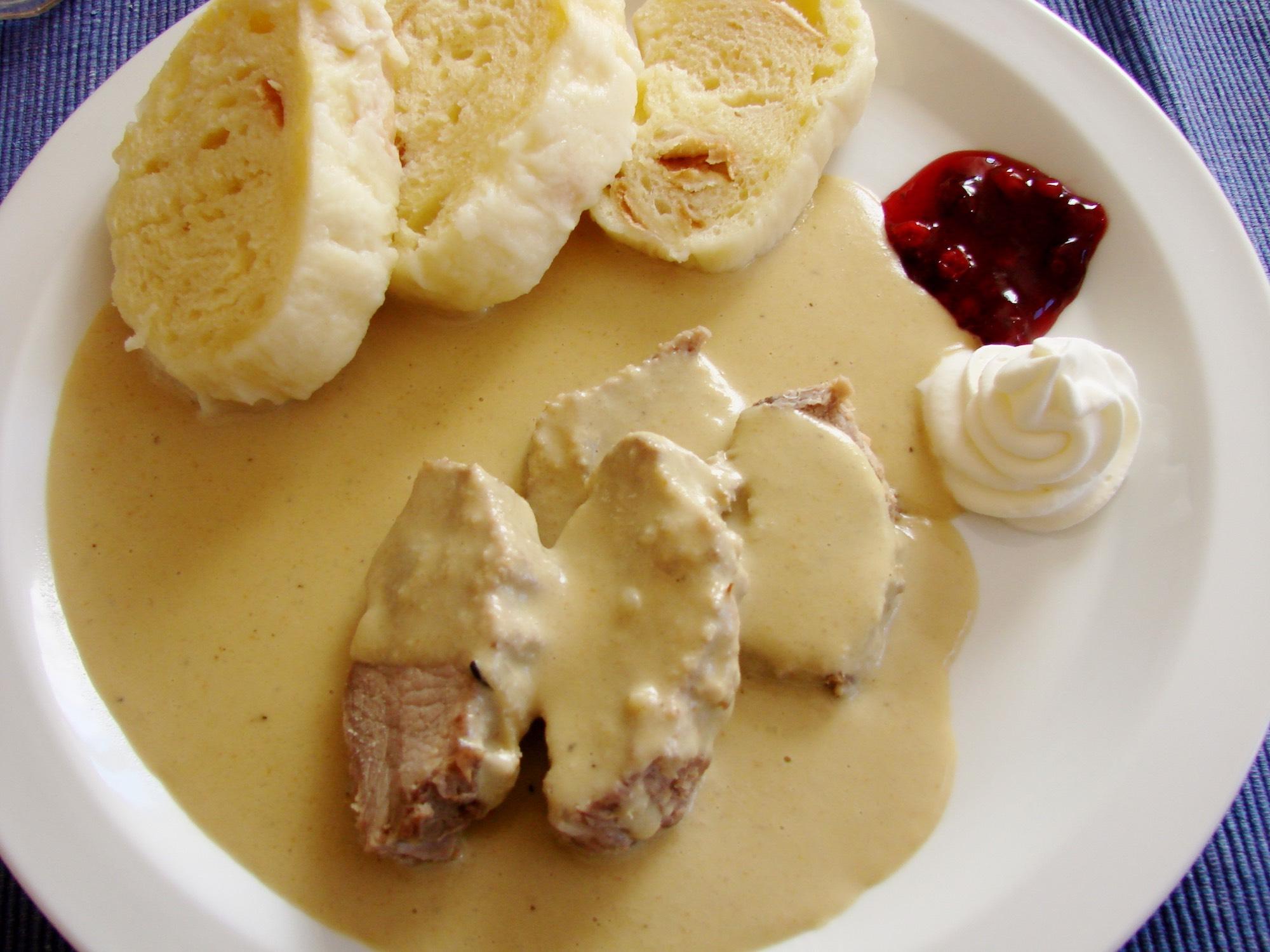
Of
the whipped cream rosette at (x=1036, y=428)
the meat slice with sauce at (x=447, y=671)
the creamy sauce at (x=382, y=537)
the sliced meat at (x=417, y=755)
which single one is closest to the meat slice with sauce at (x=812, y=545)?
the creamy sauce at (x=382, y=537)

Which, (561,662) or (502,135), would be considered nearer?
(561,662)

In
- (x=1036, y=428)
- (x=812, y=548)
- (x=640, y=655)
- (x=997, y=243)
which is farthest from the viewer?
(x=997, y=243)

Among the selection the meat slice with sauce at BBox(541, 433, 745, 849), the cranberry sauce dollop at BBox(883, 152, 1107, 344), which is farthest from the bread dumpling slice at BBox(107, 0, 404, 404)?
the cranberry sauce dollop at BBox(883, 152, 1107, 344)

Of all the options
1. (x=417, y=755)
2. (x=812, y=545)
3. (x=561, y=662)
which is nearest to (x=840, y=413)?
(x=812, y=545)

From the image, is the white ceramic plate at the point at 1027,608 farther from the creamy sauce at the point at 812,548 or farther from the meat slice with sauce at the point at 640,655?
the meat slice with sauce at the point at 640,655

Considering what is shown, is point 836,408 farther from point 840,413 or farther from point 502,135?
point 502,135

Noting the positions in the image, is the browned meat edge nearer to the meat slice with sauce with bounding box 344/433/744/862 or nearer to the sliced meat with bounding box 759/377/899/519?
the sliced meat with bounding box 759/377/899/519
